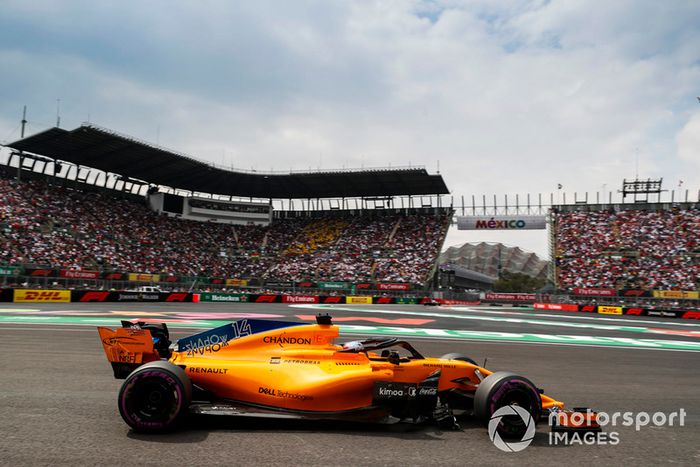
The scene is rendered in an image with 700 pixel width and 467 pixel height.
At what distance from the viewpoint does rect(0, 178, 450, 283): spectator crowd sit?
1593 inches

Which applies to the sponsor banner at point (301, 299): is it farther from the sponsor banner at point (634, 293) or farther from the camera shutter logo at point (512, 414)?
the camera shutter logo at point (512, 414)

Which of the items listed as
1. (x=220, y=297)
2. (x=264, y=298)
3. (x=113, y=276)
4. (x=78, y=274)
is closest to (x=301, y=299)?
(x=264, y=298)


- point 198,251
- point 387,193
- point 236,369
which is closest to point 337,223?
point 387,193

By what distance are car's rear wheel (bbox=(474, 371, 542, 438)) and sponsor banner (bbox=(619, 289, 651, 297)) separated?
126ft

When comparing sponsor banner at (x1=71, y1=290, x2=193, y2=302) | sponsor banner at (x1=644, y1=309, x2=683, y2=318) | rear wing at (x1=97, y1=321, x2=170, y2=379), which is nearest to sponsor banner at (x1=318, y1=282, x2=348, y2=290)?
sponsor banner at (x1=71, y1=290, x2=193, y2=302)

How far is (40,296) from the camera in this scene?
87.1 feet

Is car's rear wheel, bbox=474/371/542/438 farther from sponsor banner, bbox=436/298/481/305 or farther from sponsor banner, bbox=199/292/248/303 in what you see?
sponsor banner, bbox=436/298/481/305

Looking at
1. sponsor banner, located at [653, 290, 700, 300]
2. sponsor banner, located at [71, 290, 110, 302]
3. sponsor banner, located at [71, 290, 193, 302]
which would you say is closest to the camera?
sponsor banner, located at [71, 290, 110, 302]

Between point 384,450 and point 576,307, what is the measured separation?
35.6 metres

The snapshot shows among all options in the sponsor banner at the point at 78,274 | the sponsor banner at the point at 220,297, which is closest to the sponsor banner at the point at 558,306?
the sponsor banner at the point at 220,297

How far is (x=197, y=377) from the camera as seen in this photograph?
5434mm

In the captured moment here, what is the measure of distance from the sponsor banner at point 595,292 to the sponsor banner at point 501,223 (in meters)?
12.9

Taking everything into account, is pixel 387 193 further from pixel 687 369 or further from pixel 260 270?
pixel 687 369

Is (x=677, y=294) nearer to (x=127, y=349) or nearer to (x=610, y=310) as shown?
(x=610, y=310)
